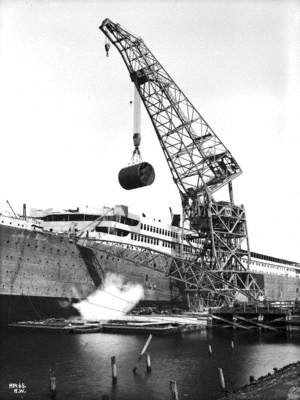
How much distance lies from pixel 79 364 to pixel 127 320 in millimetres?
15995

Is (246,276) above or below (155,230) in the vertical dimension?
below

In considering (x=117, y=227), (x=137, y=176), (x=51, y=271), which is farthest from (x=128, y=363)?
(x=117, y=227)

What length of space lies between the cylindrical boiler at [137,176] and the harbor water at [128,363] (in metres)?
11.1

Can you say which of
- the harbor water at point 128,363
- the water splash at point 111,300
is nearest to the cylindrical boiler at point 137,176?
the harbor water at point 128,363

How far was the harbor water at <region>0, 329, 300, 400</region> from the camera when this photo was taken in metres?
16.9

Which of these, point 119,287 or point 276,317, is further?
point 119,287

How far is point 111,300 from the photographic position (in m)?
42.0

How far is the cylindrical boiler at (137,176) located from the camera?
31.9m

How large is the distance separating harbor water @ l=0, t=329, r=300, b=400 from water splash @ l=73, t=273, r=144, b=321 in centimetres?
742

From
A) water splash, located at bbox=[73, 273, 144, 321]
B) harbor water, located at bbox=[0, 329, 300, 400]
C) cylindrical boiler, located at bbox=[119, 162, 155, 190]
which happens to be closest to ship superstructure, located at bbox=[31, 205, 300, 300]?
water splash, located at bbox=[73, 273, 144, 321]

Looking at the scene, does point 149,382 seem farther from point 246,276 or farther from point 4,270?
point 246,276

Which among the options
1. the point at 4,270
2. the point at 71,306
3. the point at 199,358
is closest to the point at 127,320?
the point at 71,306

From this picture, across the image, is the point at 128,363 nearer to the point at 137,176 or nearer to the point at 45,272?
the point at 137,176

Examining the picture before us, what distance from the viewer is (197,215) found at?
147 feet
